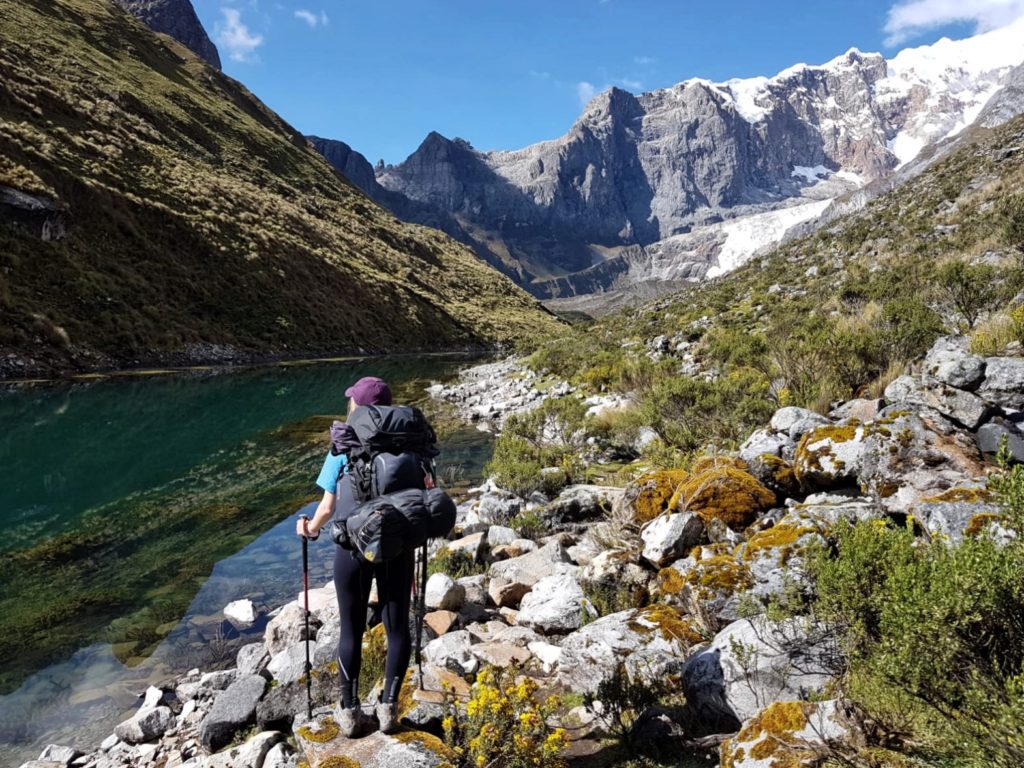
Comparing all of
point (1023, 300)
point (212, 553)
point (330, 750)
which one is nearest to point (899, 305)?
point (1023, 300)

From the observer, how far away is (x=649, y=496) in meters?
7.78

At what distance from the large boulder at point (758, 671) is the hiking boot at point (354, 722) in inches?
87.4

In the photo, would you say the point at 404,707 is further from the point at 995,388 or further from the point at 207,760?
the point at 995,388

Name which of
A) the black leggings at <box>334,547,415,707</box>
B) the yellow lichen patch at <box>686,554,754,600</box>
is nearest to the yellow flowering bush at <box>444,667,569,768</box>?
the black leggings at <box>334,547,415,707</box>

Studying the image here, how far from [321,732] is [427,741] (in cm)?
81

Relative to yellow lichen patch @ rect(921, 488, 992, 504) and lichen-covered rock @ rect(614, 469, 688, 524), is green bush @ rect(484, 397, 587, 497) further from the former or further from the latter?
yellow lichen patch @ rect(921, 488, 992, 504)

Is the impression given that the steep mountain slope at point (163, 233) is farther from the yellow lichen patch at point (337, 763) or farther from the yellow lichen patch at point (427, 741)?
the yellow lichen patch at point (427, 741)

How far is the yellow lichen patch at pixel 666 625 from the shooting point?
15.3 feet

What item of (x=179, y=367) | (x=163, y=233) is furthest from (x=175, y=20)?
(x=179, y=367)

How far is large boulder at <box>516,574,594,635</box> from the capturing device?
5.69 metres

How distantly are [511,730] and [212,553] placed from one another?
9.27 m

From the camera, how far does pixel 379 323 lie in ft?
232

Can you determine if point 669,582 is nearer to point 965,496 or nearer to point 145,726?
point 965,496

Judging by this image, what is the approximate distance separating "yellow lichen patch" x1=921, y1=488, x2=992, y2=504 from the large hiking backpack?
3.78m
